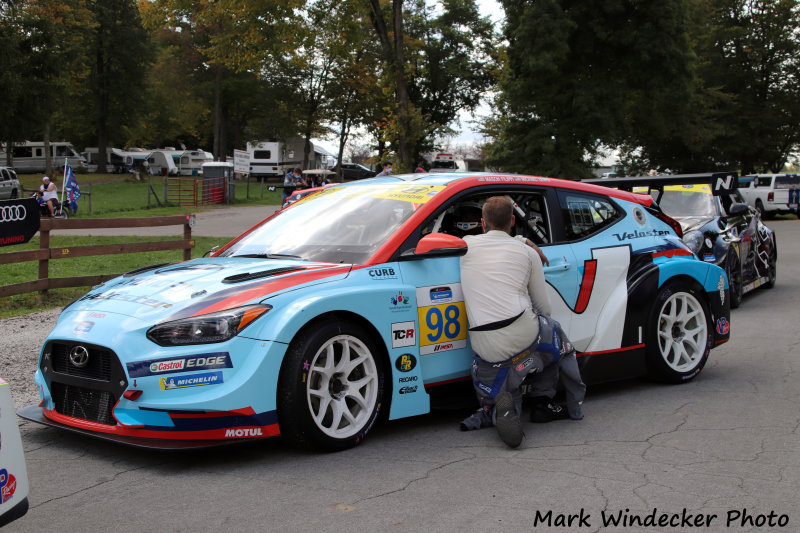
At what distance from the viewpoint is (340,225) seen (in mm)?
5434

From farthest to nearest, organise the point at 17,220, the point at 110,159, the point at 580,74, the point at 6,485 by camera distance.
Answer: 1. the point at 110,159
2. the point at 580,74
3. the point at 17,220
4. the point at 6,485

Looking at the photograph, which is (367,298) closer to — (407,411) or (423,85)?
(407,411)

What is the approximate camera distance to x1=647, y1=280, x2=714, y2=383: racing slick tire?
614cm

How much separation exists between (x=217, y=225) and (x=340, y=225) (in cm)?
2210

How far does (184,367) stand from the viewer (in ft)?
13.7

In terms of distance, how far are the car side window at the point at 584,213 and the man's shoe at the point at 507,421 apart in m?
1.64

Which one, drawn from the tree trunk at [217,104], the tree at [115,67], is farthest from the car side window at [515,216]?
the tree at [115,67]

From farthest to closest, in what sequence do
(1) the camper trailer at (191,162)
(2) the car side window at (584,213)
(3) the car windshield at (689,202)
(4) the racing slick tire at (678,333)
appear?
(1) the camper trailer at (191,162)
(3) the car windshield at (689,202)
(4) the racing slick tire at (678,333)
(2) the car side window at (584,213)

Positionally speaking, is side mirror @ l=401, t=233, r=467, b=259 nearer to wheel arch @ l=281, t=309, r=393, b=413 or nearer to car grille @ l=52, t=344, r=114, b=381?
wheel arch @ l=281, t=309, r=393, b=413

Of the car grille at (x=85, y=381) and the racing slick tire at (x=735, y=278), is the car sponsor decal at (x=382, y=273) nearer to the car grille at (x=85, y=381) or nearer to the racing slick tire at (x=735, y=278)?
the car grille at (x=85, y=381)

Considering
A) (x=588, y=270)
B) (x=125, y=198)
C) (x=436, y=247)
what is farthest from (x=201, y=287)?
(x=125, y=198)

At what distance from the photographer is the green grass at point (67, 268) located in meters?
10.8

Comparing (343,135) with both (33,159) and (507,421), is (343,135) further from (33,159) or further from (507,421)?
(507,421)

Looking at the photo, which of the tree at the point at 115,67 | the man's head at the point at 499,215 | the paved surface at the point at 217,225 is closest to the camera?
the man's head at the point at 499,215
